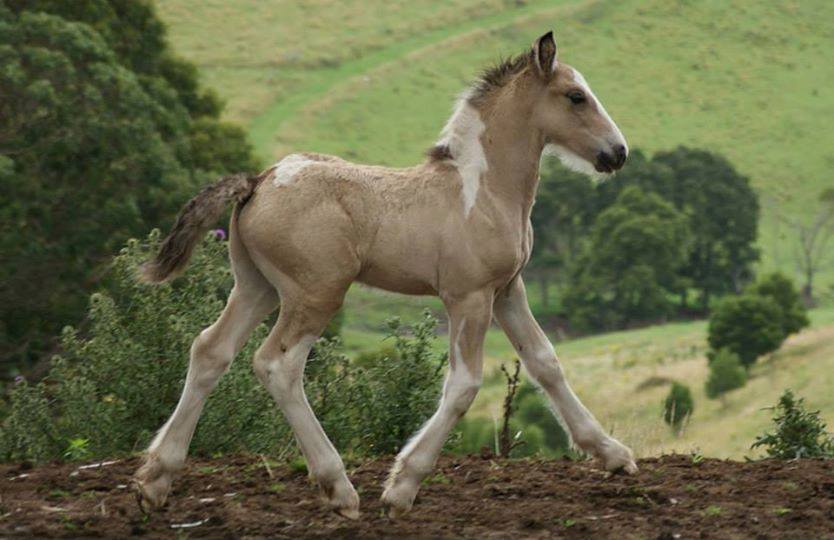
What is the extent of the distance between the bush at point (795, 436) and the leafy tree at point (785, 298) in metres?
80.1

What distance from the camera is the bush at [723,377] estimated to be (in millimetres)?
74938

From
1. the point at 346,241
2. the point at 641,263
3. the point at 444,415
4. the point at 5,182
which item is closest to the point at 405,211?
the point at 346,241

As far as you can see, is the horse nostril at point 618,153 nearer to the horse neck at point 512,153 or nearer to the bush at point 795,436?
the horse neck at point 512,153

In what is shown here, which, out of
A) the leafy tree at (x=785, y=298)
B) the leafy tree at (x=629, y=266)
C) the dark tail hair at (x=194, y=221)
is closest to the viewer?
the dark tail hair at (x=194, y=221)

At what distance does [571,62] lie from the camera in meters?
123

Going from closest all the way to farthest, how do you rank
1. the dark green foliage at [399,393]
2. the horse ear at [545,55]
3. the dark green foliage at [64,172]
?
the horse ear at [545,55]
the dark green foliage at [399,393]
the dark green foliage at [64,172]

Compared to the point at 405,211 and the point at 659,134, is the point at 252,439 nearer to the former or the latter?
the point at 405,211

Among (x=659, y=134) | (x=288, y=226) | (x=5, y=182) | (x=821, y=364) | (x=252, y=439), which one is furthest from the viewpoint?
(x=659, y=134)

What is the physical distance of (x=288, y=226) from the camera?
281 inches

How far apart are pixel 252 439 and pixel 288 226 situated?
3.09 meters

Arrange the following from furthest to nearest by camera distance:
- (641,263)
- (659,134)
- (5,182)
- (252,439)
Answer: (659,134), (641,263), (5,182), (252,439)

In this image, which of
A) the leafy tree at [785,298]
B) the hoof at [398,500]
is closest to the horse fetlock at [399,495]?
the hoof at [398,500]

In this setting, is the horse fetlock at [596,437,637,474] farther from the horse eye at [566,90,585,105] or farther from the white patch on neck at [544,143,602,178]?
the horse eye at [566,90,585,105]

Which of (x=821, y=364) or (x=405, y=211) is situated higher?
(x=405, y=211)
